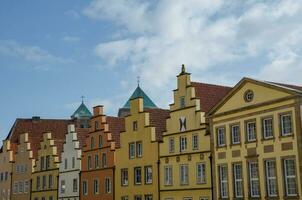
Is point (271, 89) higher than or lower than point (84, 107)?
lower

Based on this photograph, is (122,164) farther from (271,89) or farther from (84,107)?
(84,107)

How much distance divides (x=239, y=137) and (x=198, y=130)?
488 cm

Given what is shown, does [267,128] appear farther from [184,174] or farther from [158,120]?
[158,120]

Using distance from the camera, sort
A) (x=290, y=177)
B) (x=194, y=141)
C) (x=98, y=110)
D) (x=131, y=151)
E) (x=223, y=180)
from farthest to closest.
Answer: (x=98, y=110) → (x=131, y=151) → (x=194, y=141) → (x=223, y=180) → (x=290, y=177)

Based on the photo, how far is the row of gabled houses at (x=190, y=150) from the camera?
139 ft

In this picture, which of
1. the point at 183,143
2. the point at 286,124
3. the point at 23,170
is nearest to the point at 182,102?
the point at 183,143

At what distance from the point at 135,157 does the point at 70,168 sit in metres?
13.6

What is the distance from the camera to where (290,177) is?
136 ft

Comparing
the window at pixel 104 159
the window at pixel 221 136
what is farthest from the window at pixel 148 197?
the window at pixel 221 136

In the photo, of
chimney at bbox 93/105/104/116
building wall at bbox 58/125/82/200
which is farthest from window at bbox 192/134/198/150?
building wall at bbox 58/125/82/200

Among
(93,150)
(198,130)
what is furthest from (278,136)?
(93,150)

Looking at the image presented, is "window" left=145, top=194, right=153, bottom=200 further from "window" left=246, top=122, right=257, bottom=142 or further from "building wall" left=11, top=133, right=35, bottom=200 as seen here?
"building wall" left=11, top=133, right=35, bottom=200

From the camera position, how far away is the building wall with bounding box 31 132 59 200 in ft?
233

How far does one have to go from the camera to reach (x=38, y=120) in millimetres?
95312
